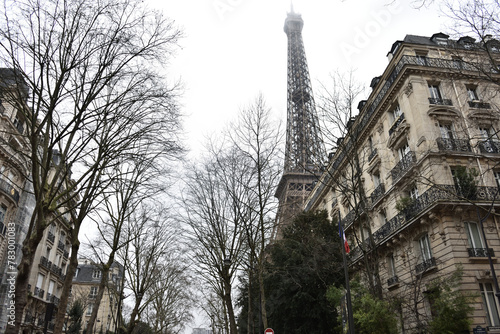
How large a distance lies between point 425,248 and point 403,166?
4.79 metres

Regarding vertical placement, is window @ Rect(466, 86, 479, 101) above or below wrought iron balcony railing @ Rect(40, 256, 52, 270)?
above

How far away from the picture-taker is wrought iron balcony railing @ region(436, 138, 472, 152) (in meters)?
19.1

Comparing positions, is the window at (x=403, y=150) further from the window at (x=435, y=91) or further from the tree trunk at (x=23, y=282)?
the tree trunk at (x=23, y=282)

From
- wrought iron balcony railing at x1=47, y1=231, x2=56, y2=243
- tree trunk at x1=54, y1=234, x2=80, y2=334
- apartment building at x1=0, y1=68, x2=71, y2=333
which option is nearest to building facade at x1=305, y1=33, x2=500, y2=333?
tree trunk at x1=54, y1=234, x2=80, y2=334

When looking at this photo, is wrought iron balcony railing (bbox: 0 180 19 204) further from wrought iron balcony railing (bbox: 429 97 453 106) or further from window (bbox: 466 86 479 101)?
window (bbox: 466 86 479 101)

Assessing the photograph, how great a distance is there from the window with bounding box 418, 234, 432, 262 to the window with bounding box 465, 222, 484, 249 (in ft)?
6.13

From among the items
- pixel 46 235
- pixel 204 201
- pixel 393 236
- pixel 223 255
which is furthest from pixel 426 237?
pixel 46 235

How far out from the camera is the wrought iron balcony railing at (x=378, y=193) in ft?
77.4

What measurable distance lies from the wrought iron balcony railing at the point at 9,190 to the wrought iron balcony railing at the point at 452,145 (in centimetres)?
2641

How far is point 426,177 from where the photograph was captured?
63.8ft

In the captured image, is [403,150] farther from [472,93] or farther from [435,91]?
[472,93]

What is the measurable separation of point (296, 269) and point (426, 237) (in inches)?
303

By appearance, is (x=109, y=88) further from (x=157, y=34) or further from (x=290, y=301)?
(x=290, y=301)

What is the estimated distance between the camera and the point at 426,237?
1872 cm
